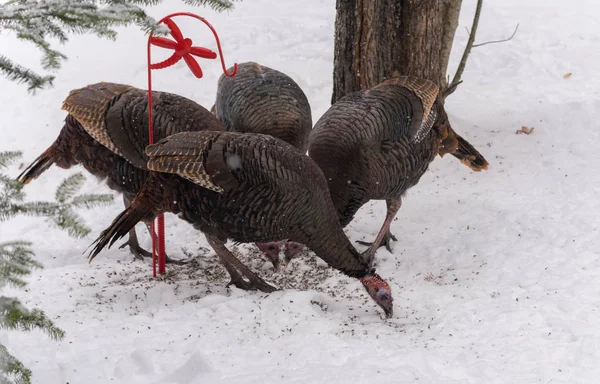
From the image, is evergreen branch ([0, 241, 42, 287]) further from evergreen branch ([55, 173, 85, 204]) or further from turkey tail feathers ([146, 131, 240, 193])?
turkey tail feathers ([146, 131, 240, 193])

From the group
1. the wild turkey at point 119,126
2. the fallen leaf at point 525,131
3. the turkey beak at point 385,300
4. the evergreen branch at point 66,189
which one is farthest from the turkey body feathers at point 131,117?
the fallen leaf at point 525,131

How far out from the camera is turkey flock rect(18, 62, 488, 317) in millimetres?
4460

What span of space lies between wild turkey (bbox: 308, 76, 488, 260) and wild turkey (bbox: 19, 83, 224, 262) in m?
0.98

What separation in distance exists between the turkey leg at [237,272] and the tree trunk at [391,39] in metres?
2.39

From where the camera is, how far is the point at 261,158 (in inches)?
175

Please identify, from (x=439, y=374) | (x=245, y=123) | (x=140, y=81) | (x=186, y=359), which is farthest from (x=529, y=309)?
(x=140, y=81)

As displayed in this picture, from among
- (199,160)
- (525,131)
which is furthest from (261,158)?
(525,131)

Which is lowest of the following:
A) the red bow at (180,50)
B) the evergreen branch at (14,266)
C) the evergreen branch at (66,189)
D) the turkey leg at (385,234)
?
the turkey leg at (385,234)

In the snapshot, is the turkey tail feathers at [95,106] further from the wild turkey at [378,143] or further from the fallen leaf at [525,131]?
the fallen leaf at [525,131]

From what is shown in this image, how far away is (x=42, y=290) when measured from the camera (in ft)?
16.1

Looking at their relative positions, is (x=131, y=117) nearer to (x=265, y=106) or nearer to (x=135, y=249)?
(x=265, y=106)

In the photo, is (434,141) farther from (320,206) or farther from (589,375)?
Result: (589,375)

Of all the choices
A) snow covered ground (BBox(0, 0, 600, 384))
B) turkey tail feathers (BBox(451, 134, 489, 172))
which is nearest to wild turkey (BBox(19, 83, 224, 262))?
snow covered ground (BBox(0, 0, 600, 384))

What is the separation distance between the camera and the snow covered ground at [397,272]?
378 centimetres
